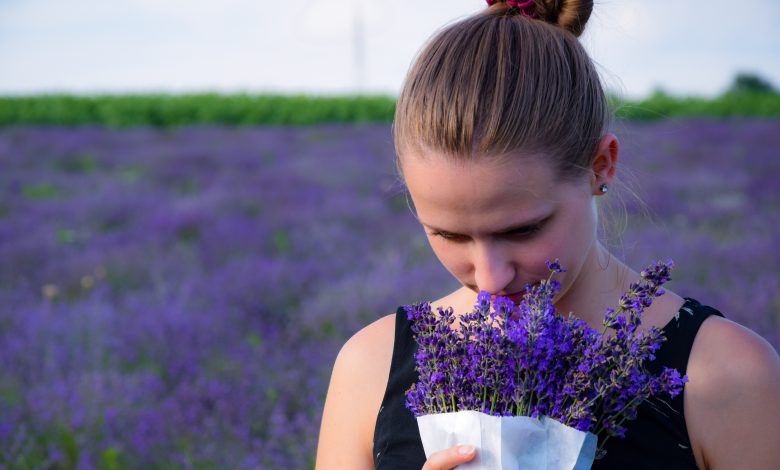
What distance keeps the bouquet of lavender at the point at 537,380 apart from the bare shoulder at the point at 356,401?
1.67ft

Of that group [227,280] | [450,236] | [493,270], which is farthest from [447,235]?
[227,280]

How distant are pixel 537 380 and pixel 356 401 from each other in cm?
66

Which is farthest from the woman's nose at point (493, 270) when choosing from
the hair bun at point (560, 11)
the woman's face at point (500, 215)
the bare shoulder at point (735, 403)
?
the hair bun at point (560, 11)

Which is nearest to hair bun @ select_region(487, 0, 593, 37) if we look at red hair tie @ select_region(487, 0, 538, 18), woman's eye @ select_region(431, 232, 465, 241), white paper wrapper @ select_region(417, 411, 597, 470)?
red hair tie @ select_region(487, 0, 538, 18)

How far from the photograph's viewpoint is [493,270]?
4.94 ft

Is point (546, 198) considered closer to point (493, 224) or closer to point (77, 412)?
point (493, 224)

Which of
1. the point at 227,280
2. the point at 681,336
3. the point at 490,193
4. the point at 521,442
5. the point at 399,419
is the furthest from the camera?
the point at 227,280

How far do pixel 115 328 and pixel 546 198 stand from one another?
407cm

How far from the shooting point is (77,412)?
12.3 ft

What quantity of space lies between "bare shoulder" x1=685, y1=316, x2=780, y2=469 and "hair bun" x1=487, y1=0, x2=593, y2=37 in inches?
28.8

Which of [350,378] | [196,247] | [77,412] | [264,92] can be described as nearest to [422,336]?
[350,378]

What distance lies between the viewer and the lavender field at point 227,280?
12.0 feet

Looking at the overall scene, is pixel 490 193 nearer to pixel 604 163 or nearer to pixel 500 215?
pixel 500 215

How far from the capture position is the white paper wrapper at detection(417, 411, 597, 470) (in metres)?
1.20
